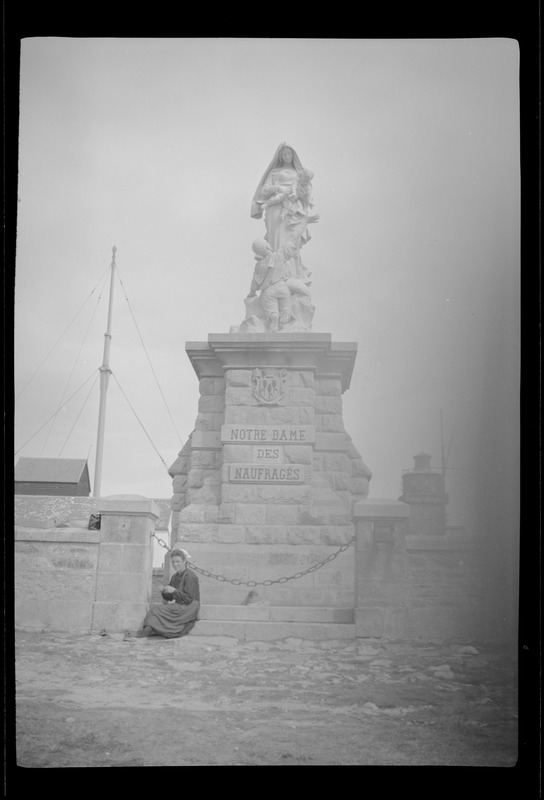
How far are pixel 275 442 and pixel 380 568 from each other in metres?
2.05

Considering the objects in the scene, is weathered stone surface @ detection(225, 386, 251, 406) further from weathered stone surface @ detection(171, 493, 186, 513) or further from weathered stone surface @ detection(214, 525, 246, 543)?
weathered stone surface @ detection(214, 525, 246, 543)

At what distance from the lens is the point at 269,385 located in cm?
860

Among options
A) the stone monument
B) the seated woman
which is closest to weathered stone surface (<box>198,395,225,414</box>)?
the stone monument

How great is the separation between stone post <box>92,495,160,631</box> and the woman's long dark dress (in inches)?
9.4

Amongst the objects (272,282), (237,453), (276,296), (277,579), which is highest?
(272,282)

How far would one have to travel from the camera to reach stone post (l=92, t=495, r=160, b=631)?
6.78 meters

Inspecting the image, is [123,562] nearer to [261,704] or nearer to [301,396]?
[261,704]

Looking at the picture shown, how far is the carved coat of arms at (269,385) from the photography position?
28.0ft

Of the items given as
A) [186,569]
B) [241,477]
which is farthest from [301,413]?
[186,569]

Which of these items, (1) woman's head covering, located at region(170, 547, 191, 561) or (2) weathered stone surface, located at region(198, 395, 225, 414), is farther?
(2) weathered stone surface, located at region(198, 395, 225, 414)

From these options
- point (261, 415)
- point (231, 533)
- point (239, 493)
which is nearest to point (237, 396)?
point (261, 415)

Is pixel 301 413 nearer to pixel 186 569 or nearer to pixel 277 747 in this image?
pixel 186 569

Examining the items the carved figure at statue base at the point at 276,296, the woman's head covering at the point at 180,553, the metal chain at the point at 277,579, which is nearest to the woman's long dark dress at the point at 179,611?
the woman's head covering at the point at 180,553
